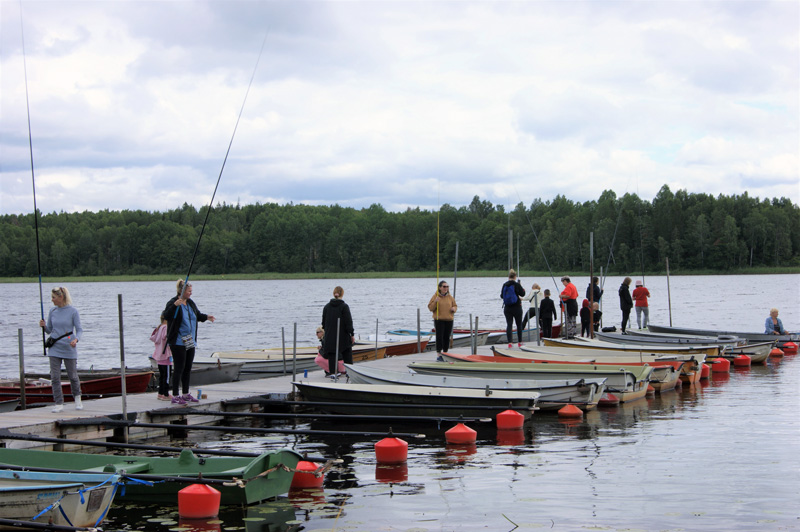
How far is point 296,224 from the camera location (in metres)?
127

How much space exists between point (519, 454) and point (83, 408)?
687cm

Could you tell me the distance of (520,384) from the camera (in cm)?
1552

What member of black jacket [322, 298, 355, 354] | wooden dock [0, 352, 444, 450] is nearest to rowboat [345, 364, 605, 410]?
black jacket [322, 298, 355, 354]

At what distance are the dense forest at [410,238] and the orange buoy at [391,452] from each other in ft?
279

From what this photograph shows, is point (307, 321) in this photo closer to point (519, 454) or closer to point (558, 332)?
point (558, 332)

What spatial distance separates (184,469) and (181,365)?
4.43 metres

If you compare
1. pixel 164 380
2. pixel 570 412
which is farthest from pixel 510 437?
pixel 164 380

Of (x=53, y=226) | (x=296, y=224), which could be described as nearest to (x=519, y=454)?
(x=296, y=224)

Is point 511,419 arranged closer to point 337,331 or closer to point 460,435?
point 460,435

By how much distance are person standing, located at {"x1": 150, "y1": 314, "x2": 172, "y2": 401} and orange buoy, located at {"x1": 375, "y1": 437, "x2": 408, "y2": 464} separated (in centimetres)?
420

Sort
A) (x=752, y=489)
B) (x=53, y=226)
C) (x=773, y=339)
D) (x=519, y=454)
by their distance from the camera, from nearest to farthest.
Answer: (x=752, y=489)
(x=519, y=454)
(x=773, y=339)
(x=53, y=226)

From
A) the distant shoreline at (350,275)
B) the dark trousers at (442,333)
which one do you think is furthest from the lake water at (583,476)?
the distant shoreline at (350,275)

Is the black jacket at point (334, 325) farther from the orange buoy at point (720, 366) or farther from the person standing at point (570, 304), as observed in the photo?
the orange buoy at point (720, 366)

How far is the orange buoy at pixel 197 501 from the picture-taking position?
8.50 metres
